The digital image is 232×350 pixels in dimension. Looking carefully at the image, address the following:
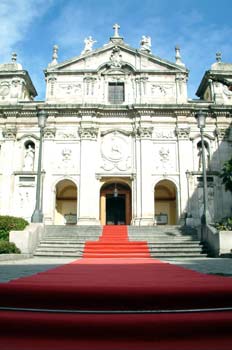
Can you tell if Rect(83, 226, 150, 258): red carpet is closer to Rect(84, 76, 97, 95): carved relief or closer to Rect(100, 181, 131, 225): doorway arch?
Rect(100, 181, 131, 225): doorway arch

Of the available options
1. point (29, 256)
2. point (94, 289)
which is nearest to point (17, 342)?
point (94, 289)

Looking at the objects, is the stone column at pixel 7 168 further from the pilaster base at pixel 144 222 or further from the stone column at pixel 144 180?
the stone column at pixel 144 180

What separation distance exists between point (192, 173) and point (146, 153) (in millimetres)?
3857

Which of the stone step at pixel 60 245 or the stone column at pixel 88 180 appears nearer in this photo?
the stone step at pixel 60 245

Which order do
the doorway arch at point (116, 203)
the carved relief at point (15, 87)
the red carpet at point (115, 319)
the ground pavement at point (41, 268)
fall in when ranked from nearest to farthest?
the red carpet at point (115, 319) < the ground pavement at point (41, 268) < the doorway arch at point (116, 203) < the carved relief at point (15, 87)

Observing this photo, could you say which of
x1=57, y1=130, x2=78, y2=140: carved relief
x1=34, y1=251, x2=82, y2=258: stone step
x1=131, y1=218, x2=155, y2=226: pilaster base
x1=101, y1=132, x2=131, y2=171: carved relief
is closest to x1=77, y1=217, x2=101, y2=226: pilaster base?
x1=131, y1=218, x2=155, y2=226: pilaster base

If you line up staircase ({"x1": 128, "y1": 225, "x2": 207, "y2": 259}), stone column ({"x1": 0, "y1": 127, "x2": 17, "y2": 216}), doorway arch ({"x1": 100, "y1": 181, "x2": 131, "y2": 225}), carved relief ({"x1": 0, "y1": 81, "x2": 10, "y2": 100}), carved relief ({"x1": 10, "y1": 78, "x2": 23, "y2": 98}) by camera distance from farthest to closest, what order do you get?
carved relief ({"x1": 0, "y1": 81, "x2": 10, "y2": 100}) < carved relief ({"x1": 10, "y1": 78, "x2": 23, "y2": 98}) < doorway arch ({"x1": 100, "y1": 181, "x2": 131, "y2": 225}) < stone column ({"x1": 0, "y1": 127, "x2": 17, "y2": 216}) < staircase ({"x1": 128, "y1": 225, "x2": 207, "y2": 259})

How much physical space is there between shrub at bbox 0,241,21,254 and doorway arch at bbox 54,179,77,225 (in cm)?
1120

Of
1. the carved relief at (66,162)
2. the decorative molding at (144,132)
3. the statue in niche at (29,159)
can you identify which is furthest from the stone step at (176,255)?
the statue in niche at (29,159)

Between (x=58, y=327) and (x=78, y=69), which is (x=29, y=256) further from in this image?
(x=78, y=69)

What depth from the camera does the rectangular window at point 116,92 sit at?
26.5m

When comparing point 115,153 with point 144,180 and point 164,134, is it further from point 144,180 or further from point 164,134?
point 164,134

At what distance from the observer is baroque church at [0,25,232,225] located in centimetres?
2416

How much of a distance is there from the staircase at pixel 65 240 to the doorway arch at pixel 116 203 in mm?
6217
